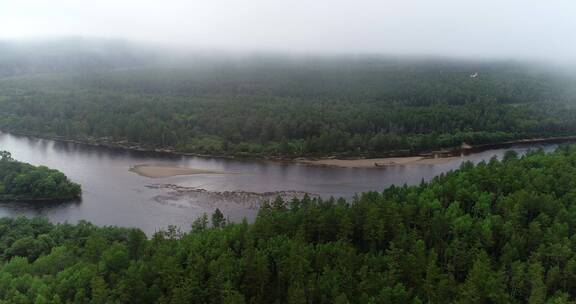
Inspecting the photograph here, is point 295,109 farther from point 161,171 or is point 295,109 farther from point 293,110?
point 161,171

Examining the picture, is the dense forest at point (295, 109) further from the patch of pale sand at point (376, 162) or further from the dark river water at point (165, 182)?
the dark river water at point (165, 182)

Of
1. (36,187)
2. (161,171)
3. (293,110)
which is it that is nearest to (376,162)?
(293,110)

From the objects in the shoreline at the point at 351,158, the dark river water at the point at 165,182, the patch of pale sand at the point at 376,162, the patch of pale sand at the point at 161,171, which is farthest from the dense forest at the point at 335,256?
the shoreline at the point at 351,158

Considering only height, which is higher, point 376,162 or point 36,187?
point 376,162

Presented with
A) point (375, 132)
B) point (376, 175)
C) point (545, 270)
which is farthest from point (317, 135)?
point (545, 270)

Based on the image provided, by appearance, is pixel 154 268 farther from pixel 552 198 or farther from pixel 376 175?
pixel 376 175

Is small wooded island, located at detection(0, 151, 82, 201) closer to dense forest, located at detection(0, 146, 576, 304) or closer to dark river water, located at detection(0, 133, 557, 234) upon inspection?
dark river water, located at detection(0, 133, 557, 234)

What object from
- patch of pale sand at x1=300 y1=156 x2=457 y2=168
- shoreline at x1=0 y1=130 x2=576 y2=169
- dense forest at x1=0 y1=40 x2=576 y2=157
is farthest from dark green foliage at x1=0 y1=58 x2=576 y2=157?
patch of pale sand at x1=300 y1=156 x2=457 y2=168
